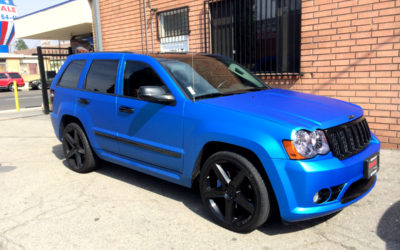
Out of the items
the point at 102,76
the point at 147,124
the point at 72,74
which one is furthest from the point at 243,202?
the point at 72,74

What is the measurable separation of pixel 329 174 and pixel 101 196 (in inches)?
108

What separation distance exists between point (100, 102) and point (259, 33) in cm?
410

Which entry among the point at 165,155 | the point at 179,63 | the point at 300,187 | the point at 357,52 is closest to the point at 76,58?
the point at 179,63

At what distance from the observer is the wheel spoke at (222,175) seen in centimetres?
314

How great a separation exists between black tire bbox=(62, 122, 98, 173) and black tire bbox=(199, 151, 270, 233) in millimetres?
2240

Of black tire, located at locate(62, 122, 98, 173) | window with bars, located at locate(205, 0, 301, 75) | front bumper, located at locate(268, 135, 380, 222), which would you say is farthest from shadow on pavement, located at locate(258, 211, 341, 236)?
window with bars, located at locate(205, 0, 301, 75)

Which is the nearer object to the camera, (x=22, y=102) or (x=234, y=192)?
(x=234, y=192)

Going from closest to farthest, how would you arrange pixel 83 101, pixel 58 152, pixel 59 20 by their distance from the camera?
pixel 83 101 < pixel 58 152 < pixel 59 20

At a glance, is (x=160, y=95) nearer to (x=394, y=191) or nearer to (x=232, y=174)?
(x=232, y=174)

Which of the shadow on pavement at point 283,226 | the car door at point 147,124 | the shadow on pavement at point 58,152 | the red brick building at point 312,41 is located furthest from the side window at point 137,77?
the red brick building at point 312,41

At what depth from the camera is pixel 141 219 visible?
3.49 metres

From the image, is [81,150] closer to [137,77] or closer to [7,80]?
[137,77]

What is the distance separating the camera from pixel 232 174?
3.21 m

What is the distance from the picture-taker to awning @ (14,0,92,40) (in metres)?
11.7
